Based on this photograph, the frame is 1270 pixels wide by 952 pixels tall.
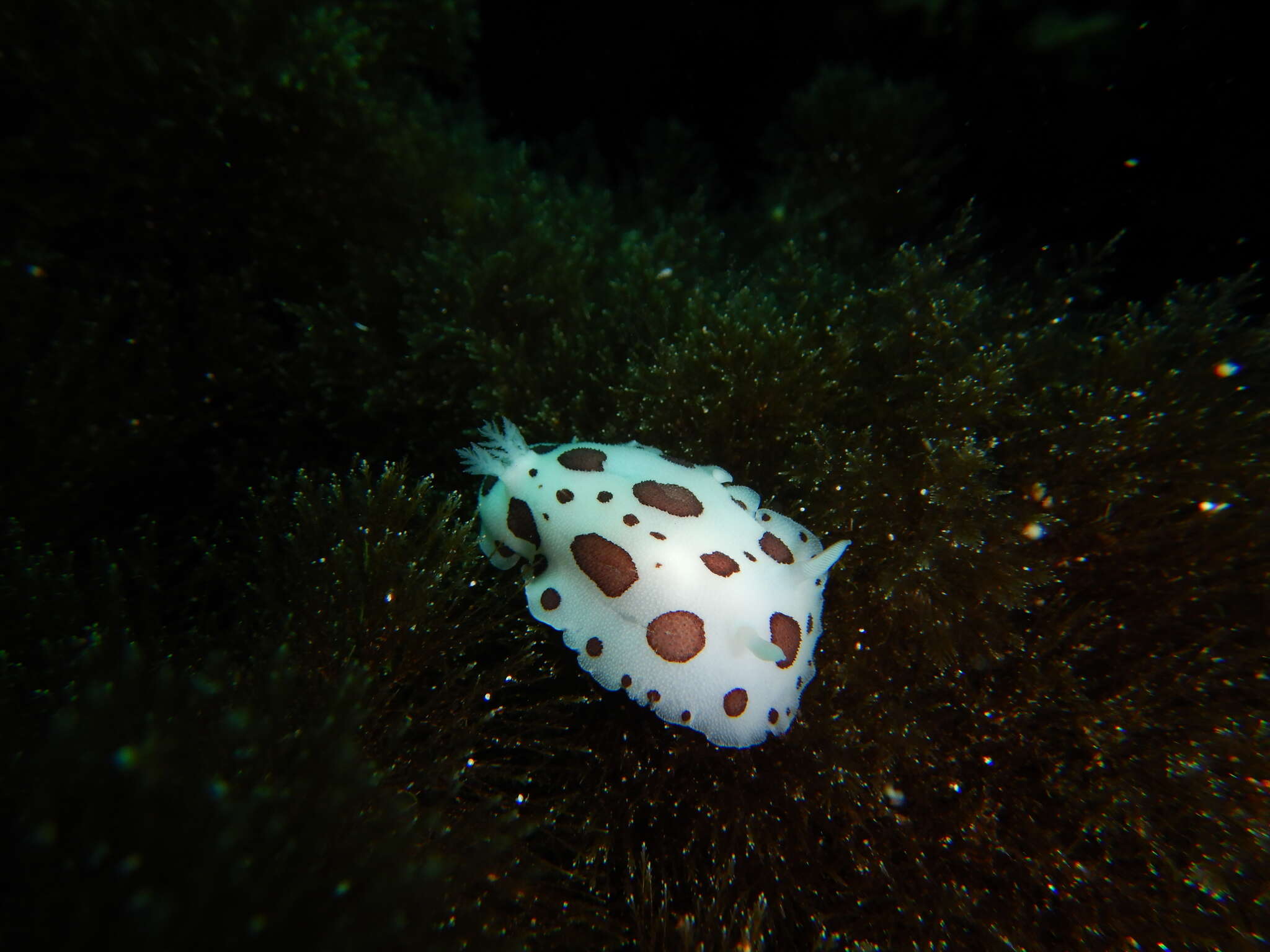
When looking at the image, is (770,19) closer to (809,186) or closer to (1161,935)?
(809,186)

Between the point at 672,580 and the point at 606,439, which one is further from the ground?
the point at 606,439

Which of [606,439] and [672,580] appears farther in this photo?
[606,439]

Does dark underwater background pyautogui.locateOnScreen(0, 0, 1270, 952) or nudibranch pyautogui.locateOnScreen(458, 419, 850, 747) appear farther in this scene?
nudibranch pyautogui.locateOnScreen(458, 419, 850, 747)

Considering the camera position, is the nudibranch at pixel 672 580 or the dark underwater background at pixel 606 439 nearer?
the dark underwater background at pixel 606 439
